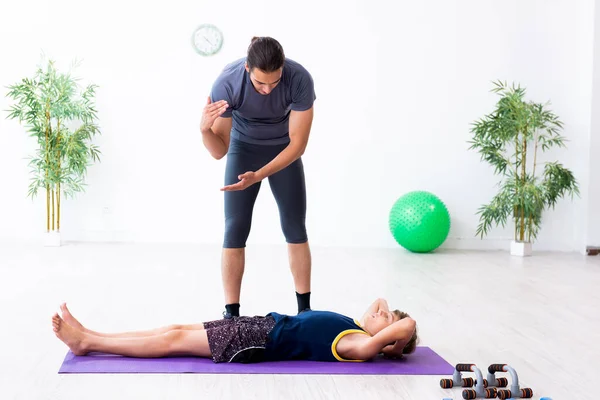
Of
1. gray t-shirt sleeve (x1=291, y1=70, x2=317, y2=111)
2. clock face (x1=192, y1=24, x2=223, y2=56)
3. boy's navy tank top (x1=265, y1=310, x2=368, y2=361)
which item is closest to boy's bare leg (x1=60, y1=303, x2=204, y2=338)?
boy's navy tank top (x1=265, y1=310, x2=368, y2=361)

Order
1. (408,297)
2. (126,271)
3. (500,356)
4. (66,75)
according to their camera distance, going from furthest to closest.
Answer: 1. (66,75)
2. (126,271)
3. (408,297)
4. (500,356)

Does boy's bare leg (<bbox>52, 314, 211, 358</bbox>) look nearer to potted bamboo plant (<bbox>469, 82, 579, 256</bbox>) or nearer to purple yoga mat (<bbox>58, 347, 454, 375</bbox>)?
purple yoga mat (<bbox>58, 347, 454, 375</bbox>)

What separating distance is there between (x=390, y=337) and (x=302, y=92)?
1079 millimetres

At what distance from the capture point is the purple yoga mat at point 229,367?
2.58 m

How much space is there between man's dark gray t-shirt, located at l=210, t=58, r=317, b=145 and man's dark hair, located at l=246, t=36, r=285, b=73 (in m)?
0.27

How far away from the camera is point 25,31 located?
20.4 feet

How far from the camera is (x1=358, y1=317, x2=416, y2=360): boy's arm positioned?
264cm

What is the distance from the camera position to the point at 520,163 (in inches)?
Answer: 242

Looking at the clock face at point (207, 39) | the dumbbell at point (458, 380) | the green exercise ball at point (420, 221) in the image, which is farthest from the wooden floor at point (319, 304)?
the clock face at point (207, 39)

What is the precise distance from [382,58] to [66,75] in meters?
2.66

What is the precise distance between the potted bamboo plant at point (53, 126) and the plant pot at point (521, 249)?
357 centimetres

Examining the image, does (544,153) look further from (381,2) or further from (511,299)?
(511,299)

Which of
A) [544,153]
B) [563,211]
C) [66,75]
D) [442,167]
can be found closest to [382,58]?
[442,167]

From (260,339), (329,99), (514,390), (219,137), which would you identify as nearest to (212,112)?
(219,137)
